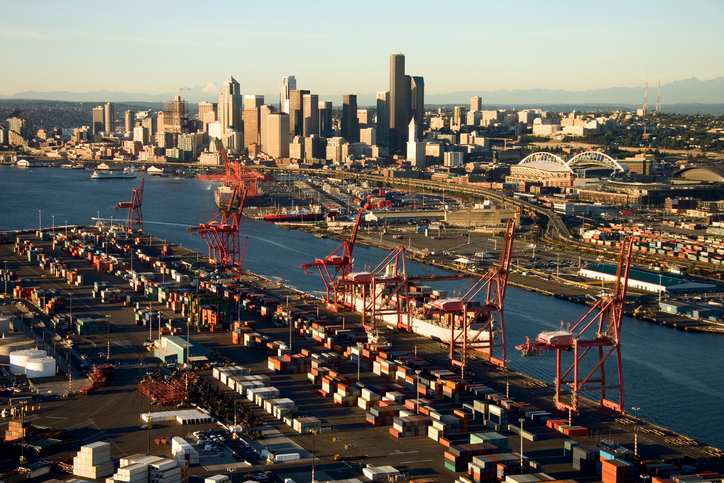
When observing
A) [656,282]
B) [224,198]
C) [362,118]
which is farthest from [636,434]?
[362,118]

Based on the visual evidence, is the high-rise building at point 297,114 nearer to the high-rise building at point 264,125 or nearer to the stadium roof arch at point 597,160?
the high-rise building at point 264,125

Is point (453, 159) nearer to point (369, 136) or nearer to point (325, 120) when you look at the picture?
point (369, 136)

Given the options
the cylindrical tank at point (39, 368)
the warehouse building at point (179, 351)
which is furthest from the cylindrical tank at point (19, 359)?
the warehouse building at point (179, 351)

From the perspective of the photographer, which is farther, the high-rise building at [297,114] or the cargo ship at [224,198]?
the high-rise building at [297,114]

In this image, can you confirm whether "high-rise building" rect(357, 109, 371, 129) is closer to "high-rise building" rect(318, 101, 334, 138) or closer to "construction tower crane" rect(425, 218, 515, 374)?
"high-rise building" rect(318, 101, 334, 138)

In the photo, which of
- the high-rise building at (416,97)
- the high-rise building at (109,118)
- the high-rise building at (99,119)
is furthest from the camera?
the high-rise building at (99,119)

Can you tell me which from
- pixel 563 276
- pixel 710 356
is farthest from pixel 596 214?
pixel 710 356
